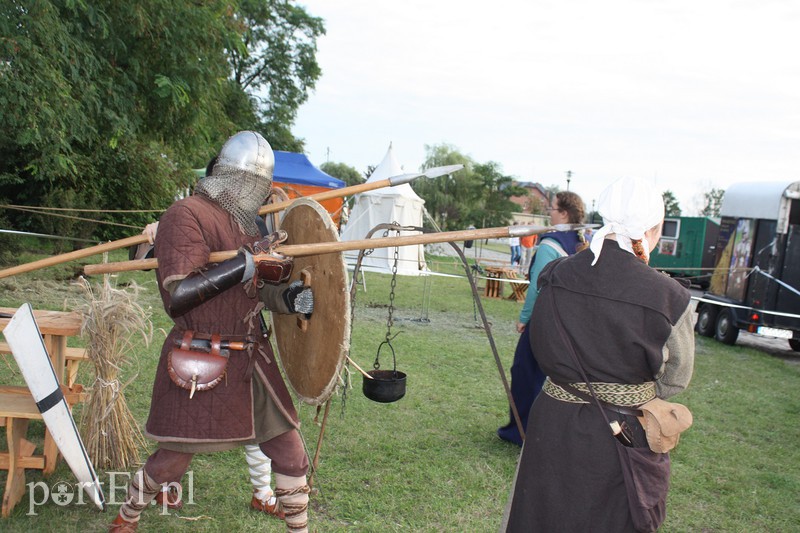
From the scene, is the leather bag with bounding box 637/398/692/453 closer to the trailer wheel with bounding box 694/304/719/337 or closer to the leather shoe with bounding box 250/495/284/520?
the leather shoe with bounding box 250/495/284/520

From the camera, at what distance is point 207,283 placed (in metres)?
2.10

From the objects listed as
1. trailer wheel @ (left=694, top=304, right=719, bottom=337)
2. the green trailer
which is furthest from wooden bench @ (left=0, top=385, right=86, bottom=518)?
the green trailer

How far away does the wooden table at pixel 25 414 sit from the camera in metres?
2.80

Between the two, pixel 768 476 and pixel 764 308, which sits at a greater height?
pixel 764 308

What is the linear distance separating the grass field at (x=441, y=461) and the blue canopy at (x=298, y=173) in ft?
24.3

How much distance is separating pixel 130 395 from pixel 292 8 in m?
23.9

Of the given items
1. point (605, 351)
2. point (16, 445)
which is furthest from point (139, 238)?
point (605, 351)

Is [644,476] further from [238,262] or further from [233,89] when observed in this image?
[233,89]

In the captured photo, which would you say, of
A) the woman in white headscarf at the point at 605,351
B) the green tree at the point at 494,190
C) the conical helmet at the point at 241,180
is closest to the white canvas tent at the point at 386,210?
the conical helmet at the point at 241,180

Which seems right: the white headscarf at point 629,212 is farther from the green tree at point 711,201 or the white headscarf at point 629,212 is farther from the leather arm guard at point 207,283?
the green tree at point 711,201

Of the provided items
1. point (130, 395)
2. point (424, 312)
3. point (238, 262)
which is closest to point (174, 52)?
point (130, 395)

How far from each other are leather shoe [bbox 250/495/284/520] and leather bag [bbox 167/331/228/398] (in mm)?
959

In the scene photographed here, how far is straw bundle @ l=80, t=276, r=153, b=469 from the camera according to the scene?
312 centimetres

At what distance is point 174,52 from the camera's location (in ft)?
23.1
